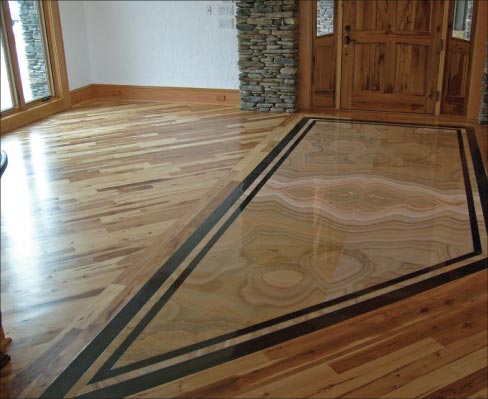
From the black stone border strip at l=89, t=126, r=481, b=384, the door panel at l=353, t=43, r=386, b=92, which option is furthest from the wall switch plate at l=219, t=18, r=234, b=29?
the black stone border strip at l=89, t=126, r=481, b=384

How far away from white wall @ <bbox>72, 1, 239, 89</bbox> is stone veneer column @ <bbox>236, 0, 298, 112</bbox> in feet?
1.22

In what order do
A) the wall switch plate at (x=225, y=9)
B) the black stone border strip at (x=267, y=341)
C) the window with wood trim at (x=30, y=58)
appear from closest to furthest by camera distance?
the black stone border strip at (x=267, y=341)
the window with wood trim at (x=30, y=58)
the wall switch plate at (x=225, y=9)

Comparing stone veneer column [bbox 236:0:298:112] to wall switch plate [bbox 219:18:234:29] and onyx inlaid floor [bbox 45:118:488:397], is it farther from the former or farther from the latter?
onyx inlaid floor [bbox 45:118:488:397]

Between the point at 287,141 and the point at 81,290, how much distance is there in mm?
3057

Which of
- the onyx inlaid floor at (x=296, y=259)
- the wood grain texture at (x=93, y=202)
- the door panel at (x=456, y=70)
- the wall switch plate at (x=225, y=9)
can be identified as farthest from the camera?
the wall switch plate at (x=225, y=9)

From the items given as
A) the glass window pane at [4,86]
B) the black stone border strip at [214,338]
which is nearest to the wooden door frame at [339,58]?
the black stone border strip at [214,338]

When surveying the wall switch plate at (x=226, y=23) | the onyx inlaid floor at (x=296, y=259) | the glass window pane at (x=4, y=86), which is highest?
the wall switch plate at (x=226, y=23)

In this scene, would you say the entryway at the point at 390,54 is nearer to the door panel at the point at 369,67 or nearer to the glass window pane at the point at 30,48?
the door panel at the point at 369,67

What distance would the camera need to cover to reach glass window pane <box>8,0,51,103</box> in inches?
253

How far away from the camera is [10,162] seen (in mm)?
5176

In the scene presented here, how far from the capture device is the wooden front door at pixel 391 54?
625 centimetres

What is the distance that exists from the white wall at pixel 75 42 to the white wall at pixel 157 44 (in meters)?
0.01

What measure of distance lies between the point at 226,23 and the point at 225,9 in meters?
0.16

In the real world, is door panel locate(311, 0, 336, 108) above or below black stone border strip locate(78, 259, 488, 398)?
above
